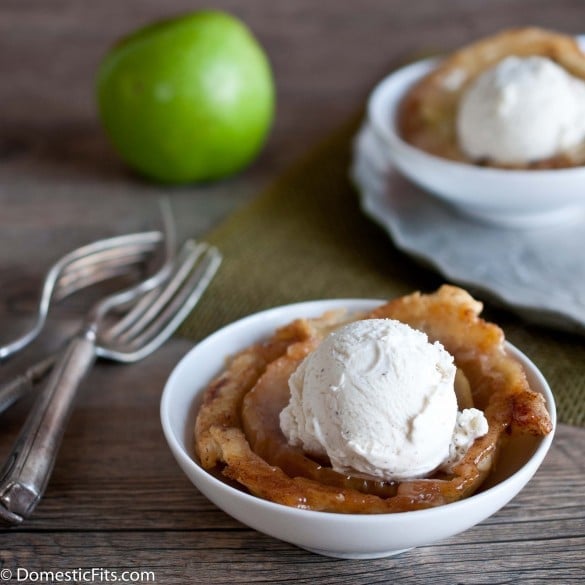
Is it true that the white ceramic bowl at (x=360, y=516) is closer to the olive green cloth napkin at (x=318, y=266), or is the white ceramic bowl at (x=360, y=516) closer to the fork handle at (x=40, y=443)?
the fork handle at (x=40, y=443)

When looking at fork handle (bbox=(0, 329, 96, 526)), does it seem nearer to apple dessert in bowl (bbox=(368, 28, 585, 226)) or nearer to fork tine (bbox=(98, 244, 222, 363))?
fork tine (bbox=(98, 244, 222, 363))

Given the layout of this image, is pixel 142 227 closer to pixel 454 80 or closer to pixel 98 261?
pixel 98 261

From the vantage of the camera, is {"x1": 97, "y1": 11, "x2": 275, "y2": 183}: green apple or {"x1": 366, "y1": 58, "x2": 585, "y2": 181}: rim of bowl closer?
{"x1": 366, "y1": 58, "x2": 585, "y2": 181}: rim of bowl

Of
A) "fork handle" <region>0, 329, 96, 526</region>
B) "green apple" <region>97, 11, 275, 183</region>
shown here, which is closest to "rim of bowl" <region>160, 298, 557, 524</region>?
"fork handle" <region>0, 329, 96, 526</region>

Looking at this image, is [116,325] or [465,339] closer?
[465,339]

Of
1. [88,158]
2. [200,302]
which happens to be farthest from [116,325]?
[88,158]

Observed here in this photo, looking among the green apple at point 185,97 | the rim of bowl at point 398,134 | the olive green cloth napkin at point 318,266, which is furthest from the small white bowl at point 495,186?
the green apple at point 185,97

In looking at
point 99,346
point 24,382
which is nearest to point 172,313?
point 99,346

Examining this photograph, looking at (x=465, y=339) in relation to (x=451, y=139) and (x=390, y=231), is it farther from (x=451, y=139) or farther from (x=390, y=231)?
(x=451, y=139)
